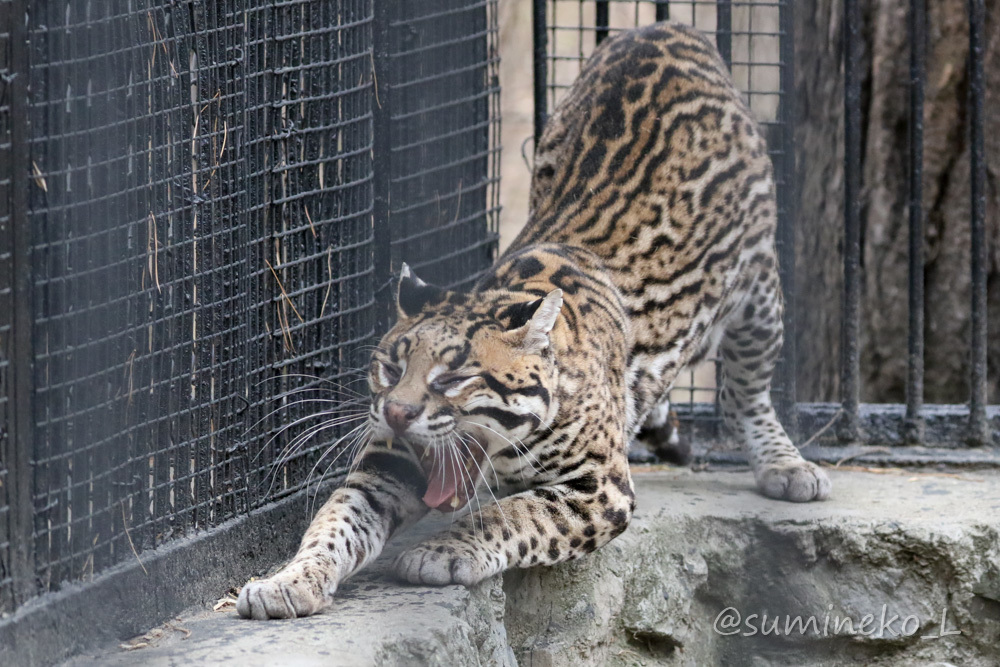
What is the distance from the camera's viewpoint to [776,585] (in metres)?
5.54

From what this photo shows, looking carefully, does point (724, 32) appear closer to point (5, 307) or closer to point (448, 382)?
point (448, 382)

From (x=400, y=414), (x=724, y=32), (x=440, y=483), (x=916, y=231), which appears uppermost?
(x=724, y=32)

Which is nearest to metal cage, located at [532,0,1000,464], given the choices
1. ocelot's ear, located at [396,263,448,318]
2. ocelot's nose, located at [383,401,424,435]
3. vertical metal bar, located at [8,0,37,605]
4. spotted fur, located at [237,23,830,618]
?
spotted fur, located at [237,23,830,618]

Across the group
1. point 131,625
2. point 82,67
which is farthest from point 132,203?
point 131,625

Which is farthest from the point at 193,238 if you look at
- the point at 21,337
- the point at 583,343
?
the point at 583,343

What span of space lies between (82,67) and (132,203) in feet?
1.40

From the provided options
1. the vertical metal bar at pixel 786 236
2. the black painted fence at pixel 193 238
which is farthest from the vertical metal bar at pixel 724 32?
the black painted fence at pixel 193 238

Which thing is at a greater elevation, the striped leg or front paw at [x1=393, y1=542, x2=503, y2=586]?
the striped leg

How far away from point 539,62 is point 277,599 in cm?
324

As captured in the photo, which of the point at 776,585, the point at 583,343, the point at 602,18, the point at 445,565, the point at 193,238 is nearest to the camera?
the point at 193,238

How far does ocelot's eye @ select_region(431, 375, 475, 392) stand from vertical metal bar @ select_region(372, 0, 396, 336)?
1.26m

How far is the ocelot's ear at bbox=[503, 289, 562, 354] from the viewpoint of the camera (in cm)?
432

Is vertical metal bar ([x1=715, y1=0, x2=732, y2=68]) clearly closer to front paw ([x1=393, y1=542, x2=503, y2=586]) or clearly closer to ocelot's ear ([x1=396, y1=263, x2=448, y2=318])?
ocelot's ear ([x1=396, y1=263, x2=448, y2=318])

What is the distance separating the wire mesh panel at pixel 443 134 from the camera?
18.0 feet
